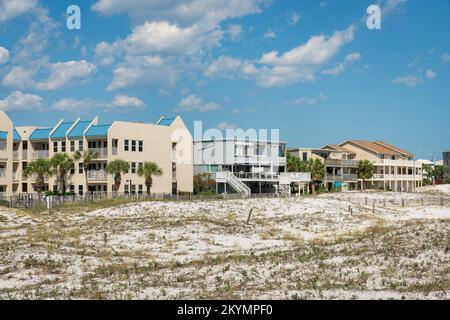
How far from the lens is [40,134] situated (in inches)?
2633

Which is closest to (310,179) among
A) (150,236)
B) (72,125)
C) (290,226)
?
(72,125)

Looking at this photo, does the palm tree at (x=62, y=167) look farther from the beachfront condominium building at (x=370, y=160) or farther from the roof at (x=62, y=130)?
the beachfront condominium building at (x=370, y=160)

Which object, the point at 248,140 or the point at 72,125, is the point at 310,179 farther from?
the point at 72,125

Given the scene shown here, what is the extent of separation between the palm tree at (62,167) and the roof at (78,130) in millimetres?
2461

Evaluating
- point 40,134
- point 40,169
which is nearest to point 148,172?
point 40,169

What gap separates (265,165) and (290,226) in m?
39.4

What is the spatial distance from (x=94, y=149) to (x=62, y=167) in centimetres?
385

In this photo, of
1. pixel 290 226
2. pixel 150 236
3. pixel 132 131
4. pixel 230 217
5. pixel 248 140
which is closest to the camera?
pixel 150 236

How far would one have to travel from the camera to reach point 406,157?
115 meters

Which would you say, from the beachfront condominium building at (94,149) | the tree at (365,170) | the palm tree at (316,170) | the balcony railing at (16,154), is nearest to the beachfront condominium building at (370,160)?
the tree at (365,170)

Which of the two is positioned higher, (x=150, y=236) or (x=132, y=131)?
(x=132, y=131)

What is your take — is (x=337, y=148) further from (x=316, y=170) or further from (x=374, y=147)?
(x=316, y=170)

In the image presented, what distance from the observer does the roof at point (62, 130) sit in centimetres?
6462
